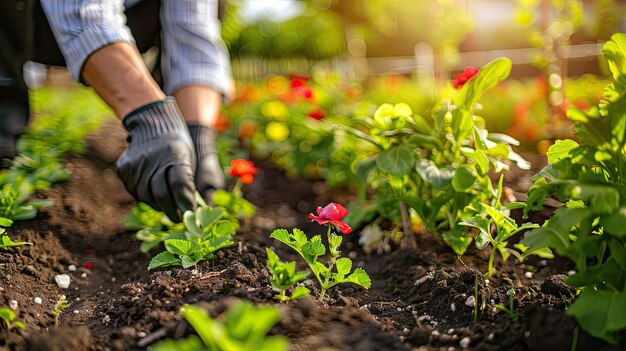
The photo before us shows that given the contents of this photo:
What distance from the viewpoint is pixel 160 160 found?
206cm

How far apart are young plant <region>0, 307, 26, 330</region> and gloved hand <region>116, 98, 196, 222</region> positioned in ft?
2.18

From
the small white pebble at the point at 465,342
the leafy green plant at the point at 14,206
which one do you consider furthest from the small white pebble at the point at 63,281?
the small white pebble at the point at 465,342

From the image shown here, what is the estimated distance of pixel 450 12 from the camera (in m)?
4.51

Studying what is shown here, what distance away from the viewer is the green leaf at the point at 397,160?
2031mm

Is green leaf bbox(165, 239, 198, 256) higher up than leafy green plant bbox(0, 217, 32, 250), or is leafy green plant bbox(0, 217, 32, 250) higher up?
leafy green plant bbox(0, 217, 32, 250)

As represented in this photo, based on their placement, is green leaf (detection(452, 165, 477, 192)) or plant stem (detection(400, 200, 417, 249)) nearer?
green leaf (detection(452, 165, 477, 192))

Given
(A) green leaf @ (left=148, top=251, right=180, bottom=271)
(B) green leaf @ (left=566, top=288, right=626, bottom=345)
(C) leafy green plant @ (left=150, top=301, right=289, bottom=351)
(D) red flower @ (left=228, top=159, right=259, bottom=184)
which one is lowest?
(A) green leaf @ (left=148, top=251, right=180, bottom=271)

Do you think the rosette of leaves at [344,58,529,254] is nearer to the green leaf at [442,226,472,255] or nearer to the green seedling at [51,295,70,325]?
the green leaf at [442,226,472,255]

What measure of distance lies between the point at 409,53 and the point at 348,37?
2.81 metres

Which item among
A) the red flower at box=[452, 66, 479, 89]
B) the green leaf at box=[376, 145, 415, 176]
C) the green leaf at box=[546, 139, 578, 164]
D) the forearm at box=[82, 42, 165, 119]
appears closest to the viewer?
the green leaf at box=[546, 139, 578, 164]

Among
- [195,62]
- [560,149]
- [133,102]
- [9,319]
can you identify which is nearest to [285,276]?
[9,319]

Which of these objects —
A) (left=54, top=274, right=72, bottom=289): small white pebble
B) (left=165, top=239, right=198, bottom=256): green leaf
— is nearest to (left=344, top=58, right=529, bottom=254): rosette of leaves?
(left=165, top=239, right=198, bottom=256): green leaf

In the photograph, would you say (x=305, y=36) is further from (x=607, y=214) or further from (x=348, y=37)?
(x=607, y=214)

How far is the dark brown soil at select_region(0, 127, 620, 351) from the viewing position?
1391 mm
